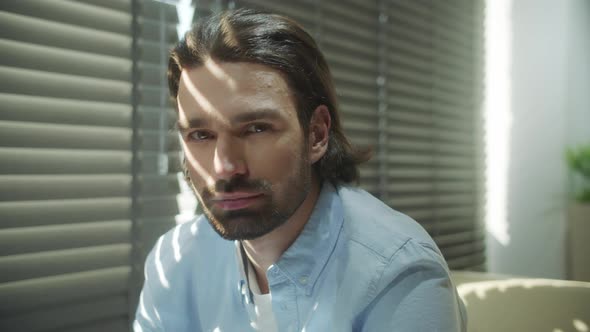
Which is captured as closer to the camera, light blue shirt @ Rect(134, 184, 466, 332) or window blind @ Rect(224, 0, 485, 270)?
light blue shirt @ Rect(134, 184, 466, 332)

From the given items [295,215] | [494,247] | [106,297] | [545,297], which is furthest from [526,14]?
[106,297]

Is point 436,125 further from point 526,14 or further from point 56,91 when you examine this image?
point 56,91

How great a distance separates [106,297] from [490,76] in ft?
9.17

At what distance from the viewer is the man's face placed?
0.84 metres

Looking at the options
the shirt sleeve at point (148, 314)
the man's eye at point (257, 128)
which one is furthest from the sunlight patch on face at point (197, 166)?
the shirt sleeve at point (148, 314)

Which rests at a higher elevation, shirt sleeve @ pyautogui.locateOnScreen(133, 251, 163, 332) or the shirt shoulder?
the shirt shoulder

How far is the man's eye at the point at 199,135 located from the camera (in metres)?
0.89

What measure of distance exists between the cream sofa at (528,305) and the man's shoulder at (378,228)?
0.34m

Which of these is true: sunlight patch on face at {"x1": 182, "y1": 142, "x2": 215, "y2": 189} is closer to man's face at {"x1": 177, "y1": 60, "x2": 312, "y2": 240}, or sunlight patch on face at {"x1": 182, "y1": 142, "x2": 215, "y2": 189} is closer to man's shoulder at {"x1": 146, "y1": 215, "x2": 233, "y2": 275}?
man's face at {"x1": 177, "y1": 60, "x2": 312, "y2": 240}

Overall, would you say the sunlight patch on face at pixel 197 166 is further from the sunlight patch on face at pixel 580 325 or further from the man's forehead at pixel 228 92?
the sunlight patch on face at pixel 580 325

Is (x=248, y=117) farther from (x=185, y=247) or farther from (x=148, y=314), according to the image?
(x=148, y=314)

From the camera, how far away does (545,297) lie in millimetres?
1057

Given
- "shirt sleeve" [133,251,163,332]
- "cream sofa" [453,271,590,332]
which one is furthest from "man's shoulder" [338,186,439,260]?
"shirt sleeve" [133,251,163,332]

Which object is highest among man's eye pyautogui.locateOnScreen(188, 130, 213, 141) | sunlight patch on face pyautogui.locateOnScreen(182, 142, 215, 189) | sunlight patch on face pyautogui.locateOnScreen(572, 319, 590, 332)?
man's eye pyautogui.locateOnScreen(188, 130, 213, 141)
